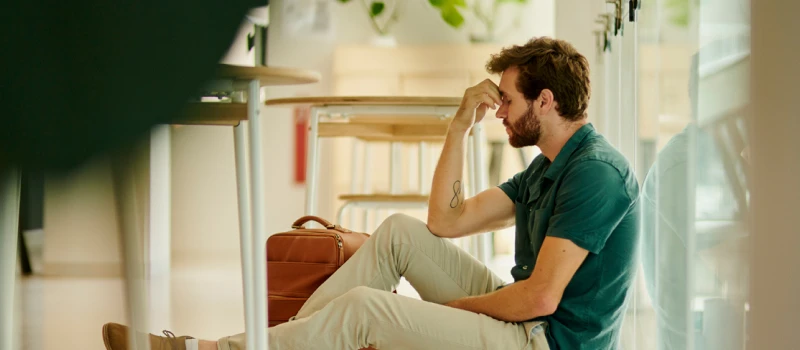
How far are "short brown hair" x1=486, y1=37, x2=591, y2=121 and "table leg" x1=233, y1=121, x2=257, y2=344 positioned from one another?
1.90 feet

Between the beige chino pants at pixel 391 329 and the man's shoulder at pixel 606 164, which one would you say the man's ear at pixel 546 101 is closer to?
the man's shoulder at pixel 606 164

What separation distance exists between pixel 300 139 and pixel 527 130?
354 cm

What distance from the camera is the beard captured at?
1.56 m

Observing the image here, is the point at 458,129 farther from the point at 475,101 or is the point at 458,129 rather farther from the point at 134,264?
the point at 134,264

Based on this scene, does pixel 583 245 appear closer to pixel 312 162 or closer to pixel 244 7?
pixel 244 7

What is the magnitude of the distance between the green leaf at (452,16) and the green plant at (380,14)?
314 millimetres

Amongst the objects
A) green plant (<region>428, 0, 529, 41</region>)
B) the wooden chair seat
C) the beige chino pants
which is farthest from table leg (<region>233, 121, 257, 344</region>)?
green plant (<region>428, 0, 529, 41</region>)

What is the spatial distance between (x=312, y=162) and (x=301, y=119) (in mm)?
2590

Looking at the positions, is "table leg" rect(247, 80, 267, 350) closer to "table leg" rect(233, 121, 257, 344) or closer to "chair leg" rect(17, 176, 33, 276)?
"table leg" rect(233, 121, 257, 344)

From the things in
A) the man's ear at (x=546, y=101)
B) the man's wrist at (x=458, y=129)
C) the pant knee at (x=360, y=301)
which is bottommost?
the pant knee at (x=360, y=301)

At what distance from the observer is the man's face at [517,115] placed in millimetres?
1568

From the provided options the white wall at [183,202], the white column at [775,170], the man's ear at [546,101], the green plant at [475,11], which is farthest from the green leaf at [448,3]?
the white wall at [183,202]

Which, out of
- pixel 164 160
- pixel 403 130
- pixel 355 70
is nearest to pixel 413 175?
pixel 355 70

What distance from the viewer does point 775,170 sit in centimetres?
77
